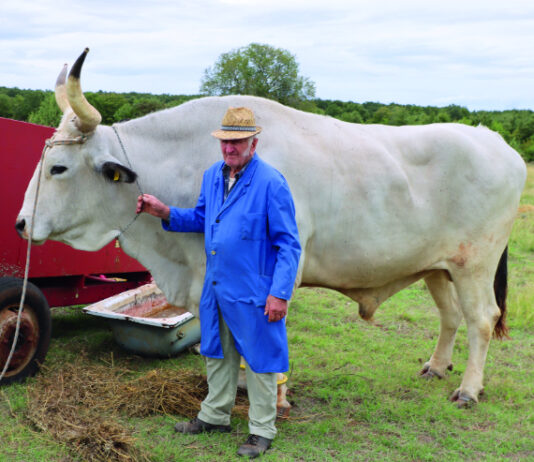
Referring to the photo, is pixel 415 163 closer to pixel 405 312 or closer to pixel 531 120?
pixel 405 312

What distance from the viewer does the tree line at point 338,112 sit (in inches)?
778

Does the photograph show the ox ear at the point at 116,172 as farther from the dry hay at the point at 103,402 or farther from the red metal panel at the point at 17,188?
the dry hay at the point at 103,402

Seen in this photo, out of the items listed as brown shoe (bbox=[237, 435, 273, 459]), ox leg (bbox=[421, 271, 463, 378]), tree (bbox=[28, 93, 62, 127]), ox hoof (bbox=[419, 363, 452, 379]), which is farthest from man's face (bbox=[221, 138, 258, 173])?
tree (bbox=[28, 93, 62, 127])

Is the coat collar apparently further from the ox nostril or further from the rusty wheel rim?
the rusty wheel rim

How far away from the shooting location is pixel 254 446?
3.89m

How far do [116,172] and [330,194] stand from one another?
145 cm

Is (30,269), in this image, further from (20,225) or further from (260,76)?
(260,76)

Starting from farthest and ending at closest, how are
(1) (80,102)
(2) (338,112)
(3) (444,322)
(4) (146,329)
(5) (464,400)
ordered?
(2) (338,112) → (3) (444,322) → (4) (146,329) → (5) (464,400) → (1) (80,102)

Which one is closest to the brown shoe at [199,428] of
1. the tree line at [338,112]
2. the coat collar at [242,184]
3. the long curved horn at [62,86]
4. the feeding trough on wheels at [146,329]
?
the feeding trough on wheels at [146,329]

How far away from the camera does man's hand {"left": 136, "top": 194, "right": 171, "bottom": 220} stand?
3.95 m

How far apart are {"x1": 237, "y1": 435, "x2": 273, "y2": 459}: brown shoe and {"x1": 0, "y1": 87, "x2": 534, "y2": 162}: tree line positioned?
374 inches

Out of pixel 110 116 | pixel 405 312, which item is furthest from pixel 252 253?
pixel 110 116

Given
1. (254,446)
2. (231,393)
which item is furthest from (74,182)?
(254,446)

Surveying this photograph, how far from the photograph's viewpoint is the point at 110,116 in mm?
21609
